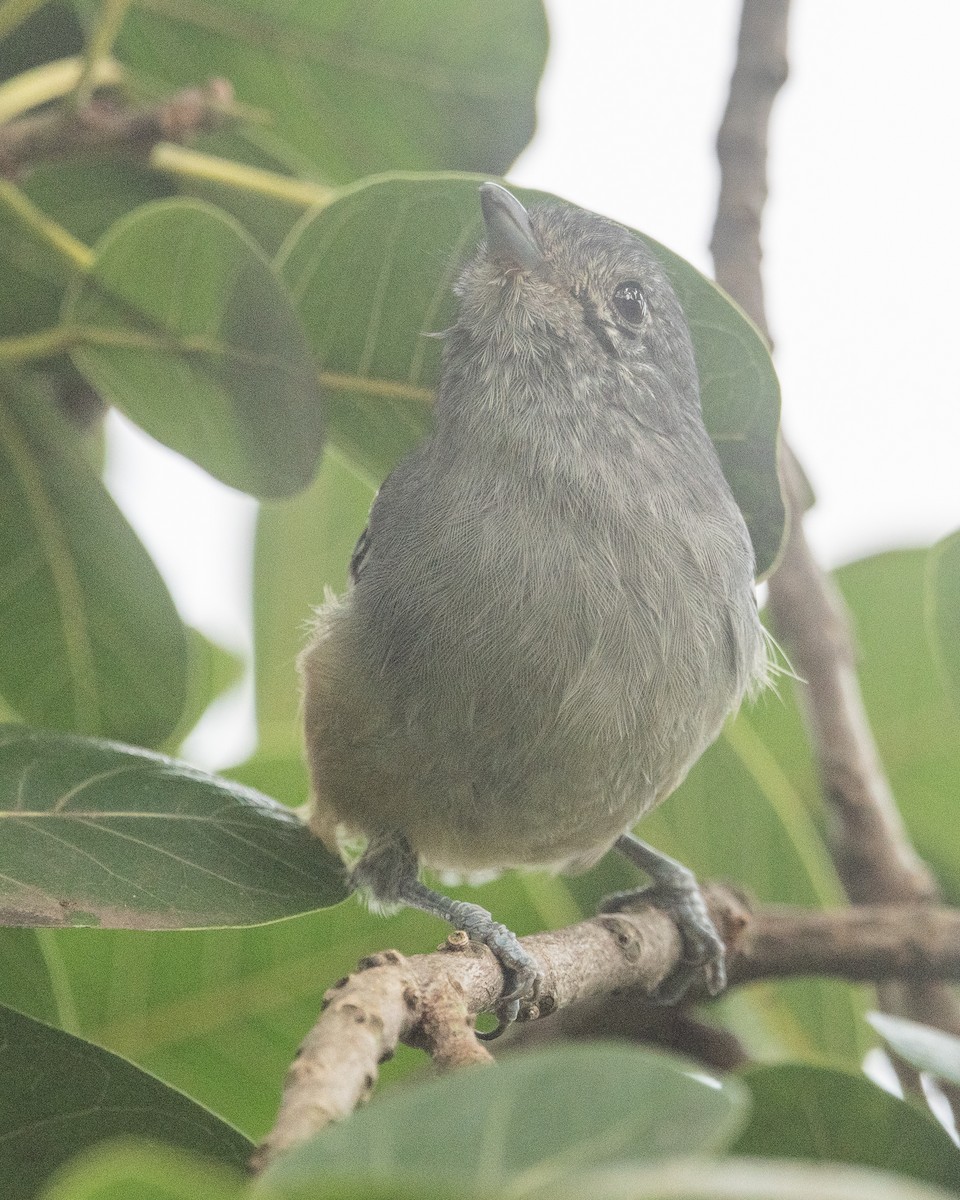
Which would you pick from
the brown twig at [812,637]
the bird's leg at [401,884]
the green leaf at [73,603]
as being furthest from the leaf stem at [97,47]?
the bird's leg at [401,884]

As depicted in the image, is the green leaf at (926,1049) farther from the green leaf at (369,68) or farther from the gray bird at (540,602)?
the green leaf at (369,68)

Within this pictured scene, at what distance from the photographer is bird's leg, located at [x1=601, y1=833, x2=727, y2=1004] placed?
10.5 ft

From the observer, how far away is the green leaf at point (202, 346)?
117 inches

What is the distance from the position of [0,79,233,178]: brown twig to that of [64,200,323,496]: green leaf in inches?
11.1

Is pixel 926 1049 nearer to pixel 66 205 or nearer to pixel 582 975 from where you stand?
pixel 582 975

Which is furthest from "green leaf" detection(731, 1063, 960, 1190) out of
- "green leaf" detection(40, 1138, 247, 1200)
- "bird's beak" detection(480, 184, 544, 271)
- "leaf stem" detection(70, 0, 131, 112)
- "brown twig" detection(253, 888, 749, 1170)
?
"leaf stem" detection(70, 0, 131, 112)

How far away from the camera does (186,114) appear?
10.6 feet

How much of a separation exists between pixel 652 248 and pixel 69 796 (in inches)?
66.9

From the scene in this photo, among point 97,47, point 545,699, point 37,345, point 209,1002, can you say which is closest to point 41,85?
point 97,47

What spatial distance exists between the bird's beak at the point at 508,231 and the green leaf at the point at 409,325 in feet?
0.15

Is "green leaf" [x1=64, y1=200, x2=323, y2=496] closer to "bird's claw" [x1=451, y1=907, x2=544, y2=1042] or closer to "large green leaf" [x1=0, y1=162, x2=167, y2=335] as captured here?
"large green leaf" [x1=0, y1=162, x2=167, y2=335]

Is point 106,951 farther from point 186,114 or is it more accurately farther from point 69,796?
point 186,114

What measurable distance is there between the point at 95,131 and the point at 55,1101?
2225mm

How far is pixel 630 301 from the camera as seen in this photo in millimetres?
3385
